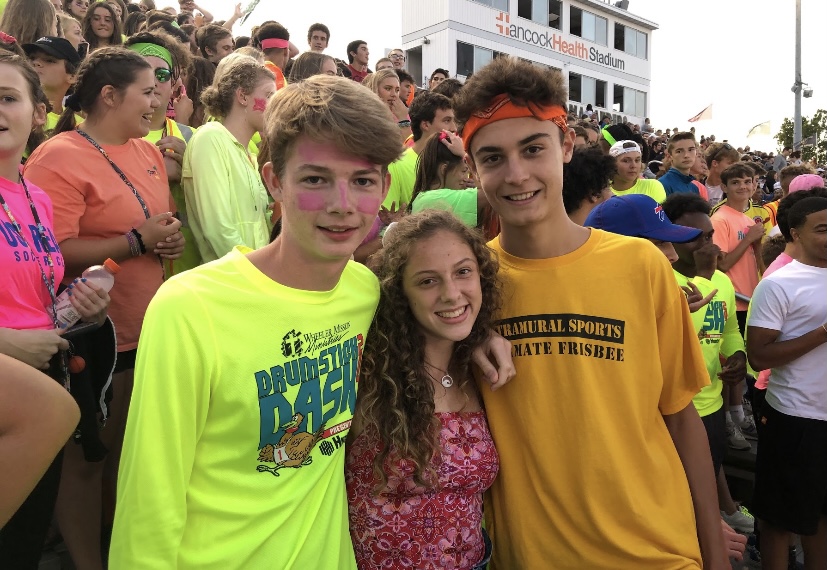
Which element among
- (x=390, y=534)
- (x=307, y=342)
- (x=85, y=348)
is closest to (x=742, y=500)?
(x=390, y=534)

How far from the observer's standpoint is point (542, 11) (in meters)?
31.2

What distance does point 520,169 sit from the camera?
6.59 ft

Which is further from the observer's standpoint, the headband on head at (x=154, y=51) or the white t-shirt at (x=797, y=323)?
the headband on head at (x=154, y=51)

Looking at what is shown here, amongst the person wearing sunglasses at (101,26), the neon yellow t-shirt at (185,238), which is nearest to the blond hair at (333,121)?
the neon yellow t-shirt at (185,238)

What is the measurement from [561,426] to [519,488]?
27 cm

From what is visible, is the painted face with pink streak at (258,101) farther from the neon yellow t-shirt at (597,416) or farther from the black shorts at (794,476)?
the black shorts at (794,476)

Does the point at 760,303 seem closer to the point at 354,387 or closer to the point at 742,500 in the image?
the point at 742,500

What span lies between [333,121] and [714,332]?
309cm

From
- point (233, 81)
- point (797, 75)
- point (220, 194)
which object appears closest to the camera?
point (220, 194)

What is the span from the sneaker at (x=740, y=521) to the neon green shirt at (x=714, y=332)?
1204 mm

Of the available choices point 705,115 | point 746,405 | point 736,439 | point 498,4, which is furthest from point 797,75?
point 736,439

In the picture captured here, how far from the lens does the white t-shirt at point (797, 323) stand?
11.0 feet

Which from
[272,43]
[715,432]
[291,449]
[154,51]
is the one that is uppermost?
[272,43]

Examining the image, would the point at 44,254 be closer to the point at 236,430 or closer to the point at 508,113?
the point at 236,430
